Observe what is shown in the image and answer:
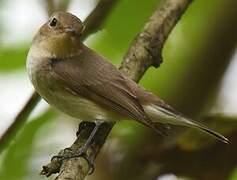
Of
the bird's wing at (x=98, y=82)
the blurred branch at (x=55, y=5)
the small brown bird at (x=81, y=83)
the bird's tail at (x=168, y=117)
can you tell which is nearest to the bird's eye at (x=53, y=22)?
the small brown bird at (x=81, y=83)

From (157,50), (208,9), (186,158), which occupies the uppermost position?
(208,9)

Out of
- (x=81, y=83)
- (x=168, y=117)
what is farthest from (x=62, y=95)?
(x=168, y=117)

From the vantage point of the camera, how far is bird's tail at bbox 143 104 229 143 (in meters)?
2.77

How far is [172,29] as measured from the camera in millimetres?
3152

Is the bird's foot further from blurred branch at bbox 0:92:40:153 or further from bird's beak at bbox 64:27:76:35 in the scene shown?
bird's beak at bbox 64:27:76:35

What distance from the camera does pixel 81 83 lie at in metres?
3.12

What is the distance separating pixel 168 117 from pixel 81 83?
1.69ft

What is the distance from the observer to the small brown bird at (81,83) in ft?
10.0

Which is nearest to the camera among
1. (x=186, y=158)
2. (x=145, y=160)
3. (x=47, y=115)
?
(x=145, y=160)

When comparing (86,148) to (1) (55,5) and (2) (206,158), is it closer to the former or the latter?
(2) (206,158)

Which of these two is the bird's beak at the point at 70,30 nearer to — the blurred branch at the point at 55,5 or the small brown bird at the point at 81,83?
the small brown bird at the point at 81,83

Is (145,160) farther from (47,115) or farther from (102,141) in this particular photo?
(47,115)

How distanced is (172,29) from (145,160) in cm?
101

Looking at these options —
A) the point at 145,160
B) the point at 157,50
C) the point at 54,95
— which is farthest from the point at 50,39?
the point at 145,160
